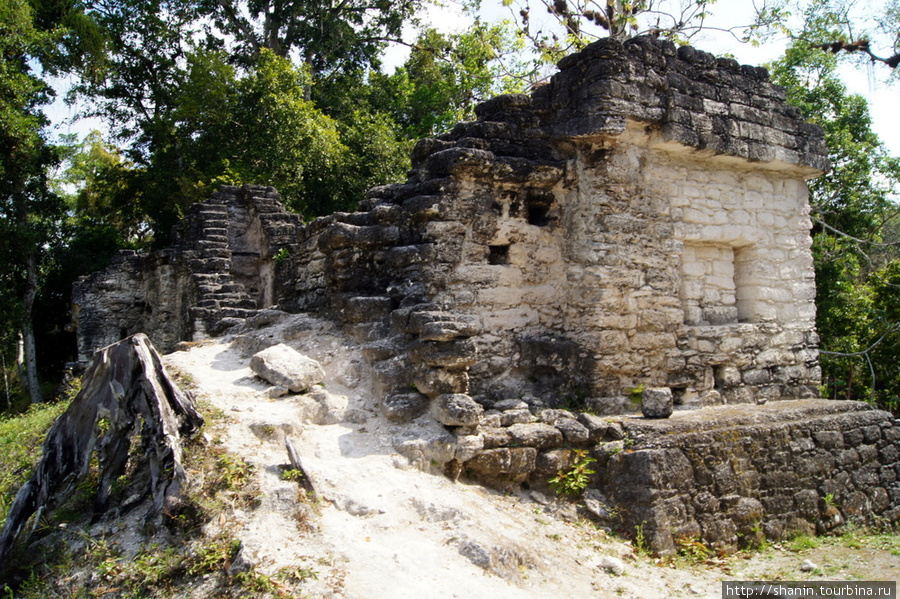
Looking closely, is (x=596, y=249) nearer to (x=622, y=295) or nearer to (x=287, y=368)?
(x=622, y=295)

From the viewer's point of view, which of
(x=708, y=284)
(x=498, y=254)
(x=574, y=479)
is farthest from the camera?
(x=708, y=284)

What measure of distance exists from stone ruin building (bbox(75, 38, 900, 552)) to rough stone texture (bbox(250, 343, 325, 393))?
19.6 inches

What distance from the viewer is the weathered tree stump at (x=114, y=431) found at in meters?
4.11

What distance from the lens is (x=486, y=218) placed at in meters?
6.01

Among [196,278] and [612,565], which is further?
[196,278]

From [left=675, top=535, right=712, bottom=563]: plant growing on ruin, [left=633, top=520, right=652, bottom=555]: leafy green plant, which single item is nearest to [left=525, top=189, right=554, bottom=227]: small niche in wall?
[left=633, top=520, right=652, bottom=555]: leafy green plant

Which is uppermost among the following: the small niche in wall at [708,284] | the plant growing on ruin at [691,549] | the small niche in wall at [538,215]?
the small niche in wall at [538,215]

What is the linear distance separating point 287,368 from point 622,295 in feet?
9.69

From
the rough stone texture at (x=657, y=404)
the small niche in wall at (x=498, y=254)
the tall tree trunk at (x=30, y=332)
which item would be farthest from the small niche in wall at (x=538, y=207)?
the tall tree trunk at (x=30, y=332)

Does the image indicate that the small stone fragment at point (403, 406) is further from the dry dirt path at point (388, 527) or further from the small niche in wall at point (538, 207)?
the small niche in wall at point (538, 207)

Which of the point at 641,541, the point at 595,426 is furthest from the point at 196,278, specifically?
the point at 641,541

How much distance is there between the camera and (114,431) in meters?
4.33

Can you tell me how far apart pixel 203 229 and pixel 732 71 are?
8.13 meters

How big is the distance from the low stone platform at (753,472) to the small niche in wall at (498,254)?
1.80m
